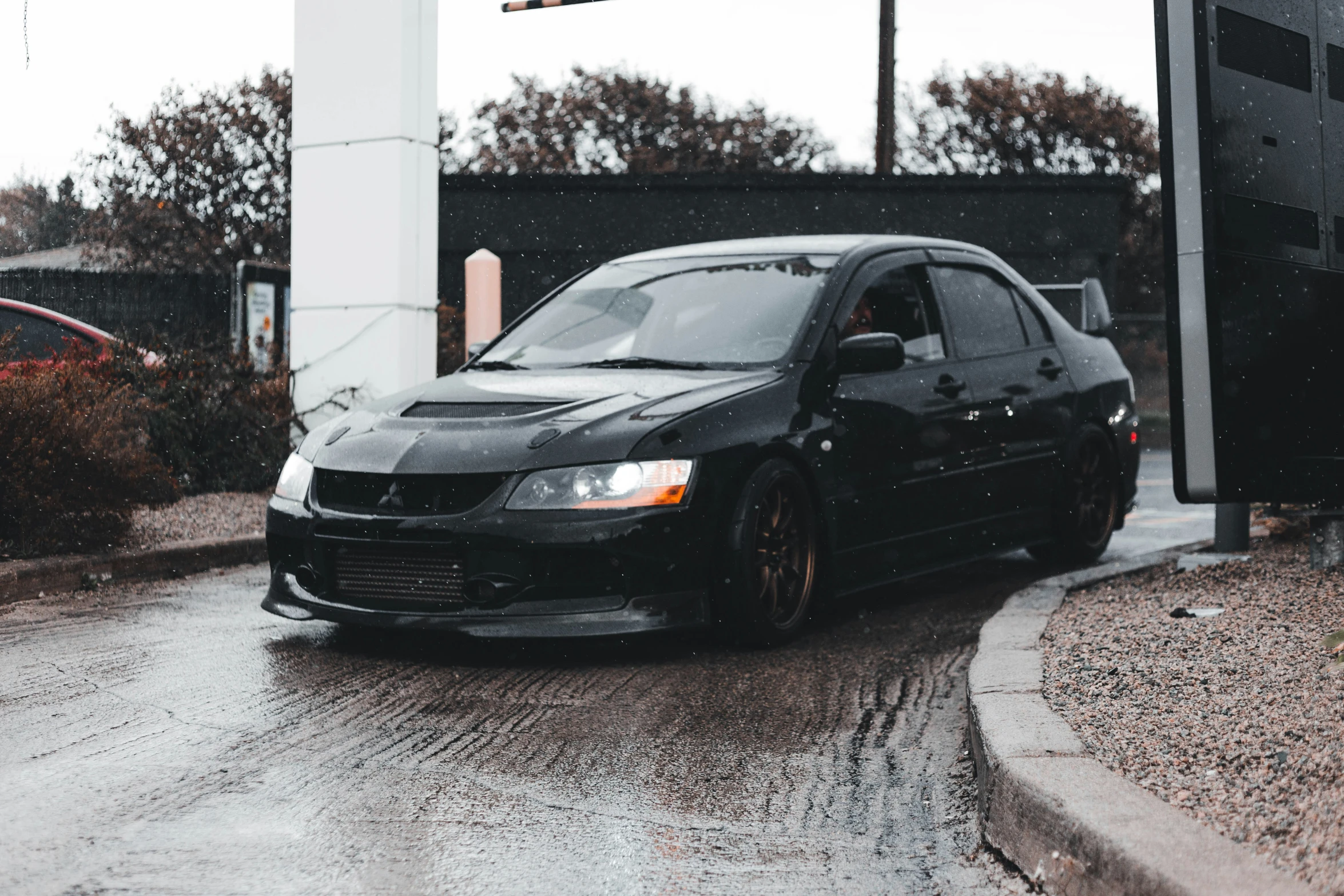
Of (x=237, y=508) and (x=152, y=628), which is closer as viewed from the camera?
(x=152, y=628)

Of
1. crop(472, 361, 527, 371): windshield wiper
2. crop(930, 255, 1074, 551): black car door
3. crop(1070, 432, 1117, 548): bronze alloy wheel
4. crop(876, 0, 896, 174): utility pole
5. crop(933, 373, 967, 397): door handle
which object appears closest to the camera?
Result: crop(472, 361, 527, 371): windshield wiper

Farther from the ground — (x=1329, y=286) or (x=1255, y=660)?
(x=1329, y=286)

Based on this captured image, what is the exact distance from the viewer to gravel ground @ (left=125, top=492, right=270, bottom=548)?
26.9 ft

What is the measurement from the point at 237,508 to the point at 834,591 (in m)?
4.88

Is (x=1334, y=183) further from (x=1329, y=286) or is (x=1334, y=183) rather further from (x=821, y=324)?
(x=821, y=324)

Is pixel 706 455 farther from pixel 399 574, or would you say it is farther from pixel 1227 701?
pixel 1227 701

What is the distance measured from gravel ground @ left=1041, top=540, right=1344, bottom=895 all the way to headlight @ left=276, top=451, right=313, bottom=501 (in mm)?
2736

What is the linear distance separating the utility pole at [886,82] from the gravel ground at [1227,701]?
2129 cm

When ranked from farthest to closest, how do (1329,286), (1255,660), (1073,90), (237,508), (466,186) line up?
(1073,90)
(466,186)
(237,508)
(1329,286)
(1255,660)

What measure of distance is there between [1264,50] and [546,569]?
3.59m

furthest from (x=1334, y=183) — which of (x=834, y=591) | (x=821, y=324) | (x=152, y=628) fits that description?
(x=152, y=628)

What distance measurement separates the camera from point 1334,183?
6.51m

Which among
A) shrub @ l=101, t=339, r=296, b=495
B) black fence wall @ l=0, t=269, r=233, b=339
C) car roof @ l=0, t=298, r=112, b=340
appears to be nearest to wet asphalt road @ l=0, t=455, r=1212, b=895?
shrub @ l=101, t=339, r=296, b=495

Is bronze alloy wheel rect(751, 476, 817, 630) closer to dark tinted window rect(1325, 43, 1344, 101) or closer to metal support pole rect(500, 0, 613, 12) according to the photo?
dark tinted window rect(1325, 43, 1344, 101)
